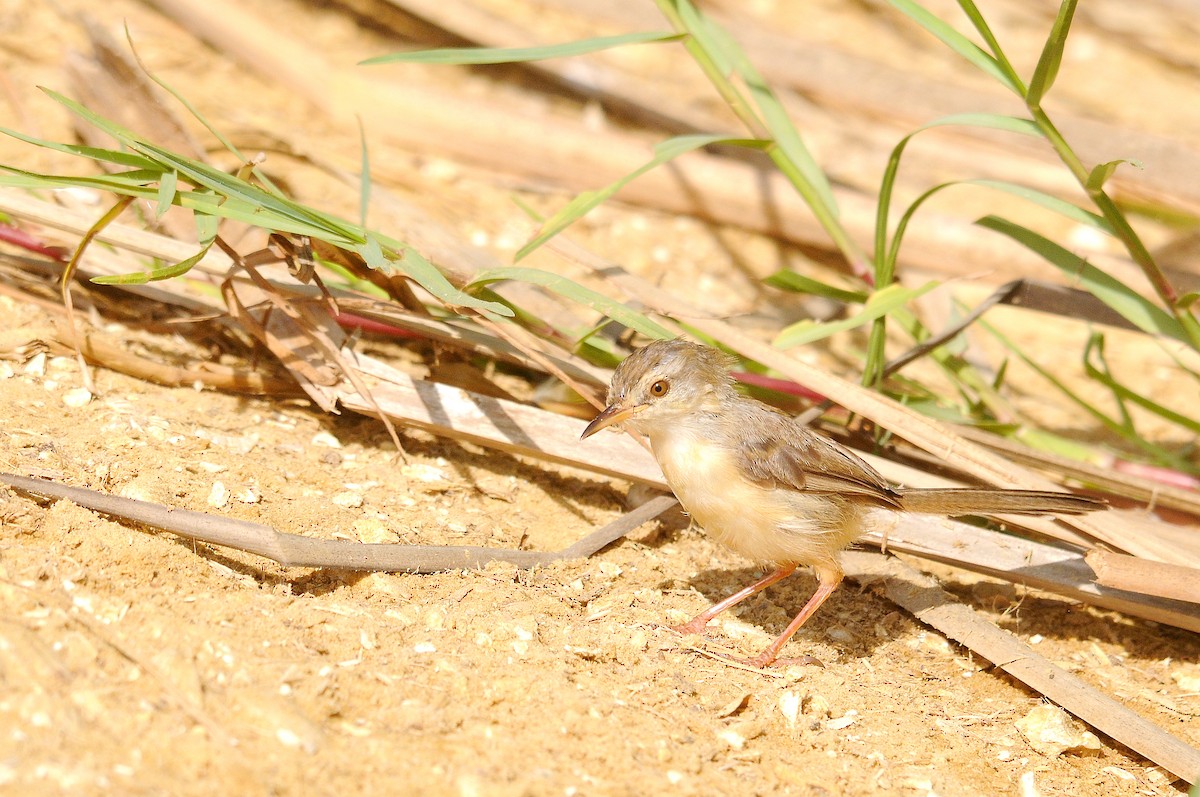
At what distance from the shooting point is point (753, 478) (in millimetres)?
3826

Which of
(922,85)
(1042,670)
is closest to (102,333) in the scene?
(1042,670)

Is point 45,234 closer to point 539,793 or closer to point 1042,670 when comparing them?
point 539,793

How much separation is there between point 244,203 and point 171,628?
157 cm

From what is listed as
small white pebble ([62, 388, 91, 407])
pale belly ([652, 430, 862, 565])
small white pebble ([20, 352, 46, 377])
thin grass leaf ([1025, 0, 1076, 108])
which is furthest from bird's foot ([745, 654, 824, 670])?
small white pebble ([20, 352, 46, 377])

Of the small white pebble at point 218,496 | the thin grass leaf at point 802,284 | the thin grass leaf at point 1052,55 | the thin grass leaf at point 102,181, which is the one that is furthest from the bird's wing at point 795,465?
the thin grass leaf at point 102,181

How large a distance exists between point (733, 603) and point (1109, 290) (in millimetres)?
2046

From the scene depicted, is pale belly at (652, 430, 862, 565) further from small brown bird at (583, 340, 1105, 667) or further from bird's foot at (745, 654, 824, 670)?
bird's foot at (745, 654, 824, 670)

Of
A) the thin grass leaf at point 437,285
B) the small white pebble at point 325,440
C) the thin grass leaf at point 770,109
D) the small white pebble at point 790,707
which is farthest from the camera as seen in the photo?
the thin grass leaf at point 770,109

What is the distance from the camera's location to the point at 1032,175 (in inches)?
273

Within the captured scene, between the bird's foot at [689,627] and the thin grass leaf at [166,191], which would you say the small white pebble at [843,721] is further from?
the thin grass leaf at [166,191]

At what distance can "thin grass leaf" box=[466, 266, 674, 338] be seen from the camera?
4.00 metres

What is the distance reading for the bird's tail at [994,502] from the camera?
3666 mm

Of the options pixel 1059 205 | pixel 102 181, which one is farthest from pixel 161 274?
pixel 1059 205

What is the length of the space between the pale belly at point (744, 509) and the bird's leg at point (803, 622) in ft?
0.43
